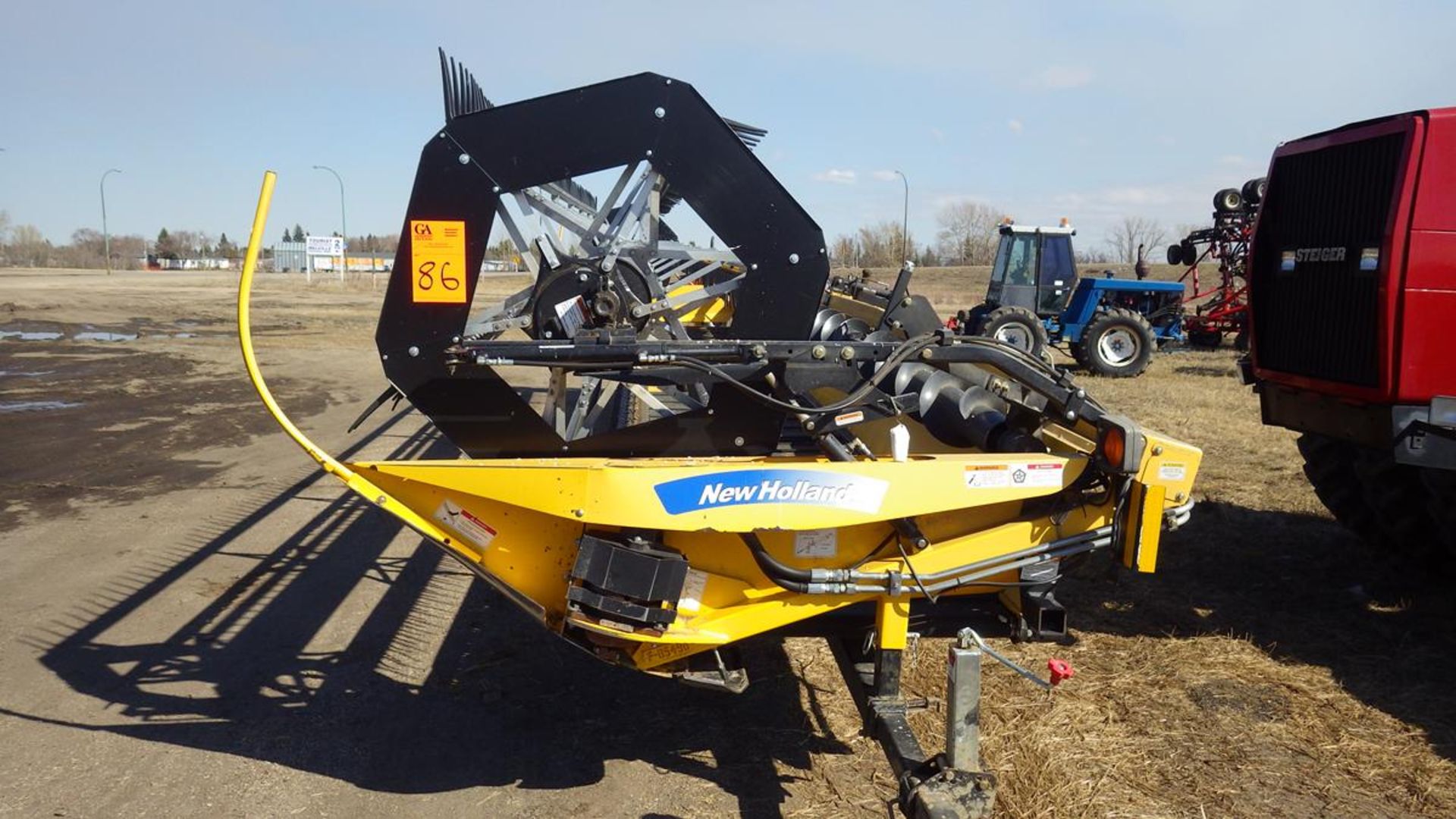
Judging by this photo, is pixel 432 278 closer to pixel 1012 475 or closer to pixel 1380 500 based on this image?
pixel 1012 475

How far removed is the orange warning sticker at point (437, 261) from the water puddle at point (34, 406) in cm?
974

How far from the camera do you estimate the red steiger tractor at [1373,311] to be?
3.98m

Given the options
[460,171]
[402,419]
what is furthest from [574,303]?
[402,419]

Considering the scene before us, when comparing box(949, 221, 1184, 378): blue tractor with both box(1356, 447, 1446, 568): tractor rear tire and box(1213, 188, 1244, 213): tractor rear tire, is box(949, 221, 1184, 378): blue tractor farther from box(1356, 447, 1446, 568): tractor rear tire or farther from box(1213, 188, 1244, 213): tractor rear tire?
box(1356, 447, 1446, 568): tractor rear tire

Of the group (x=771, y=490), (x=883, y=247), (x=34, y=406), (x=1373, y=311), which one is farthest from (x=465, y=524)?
(x=883, y=247)

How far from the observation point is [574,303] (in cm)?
323

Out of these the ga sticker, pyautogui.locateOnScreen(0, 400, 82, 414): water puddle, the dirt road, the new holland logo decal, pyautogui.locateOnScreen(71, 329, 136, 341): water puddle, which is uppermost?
the new holland logo decal

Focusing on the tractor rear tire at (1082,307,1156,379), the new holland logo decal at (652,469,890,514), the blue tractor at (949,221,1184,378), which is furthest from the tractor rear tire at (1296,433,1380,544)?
the tractor rear tire at (1082,307,1156,379)

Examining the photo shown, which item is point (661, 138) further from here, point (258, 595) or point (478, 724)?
point (258, 595)

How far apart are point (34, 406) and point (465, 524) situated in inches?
411

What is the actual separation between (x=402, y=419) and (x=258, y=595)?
5438mm

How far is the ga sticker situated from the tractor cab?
47.3 ft

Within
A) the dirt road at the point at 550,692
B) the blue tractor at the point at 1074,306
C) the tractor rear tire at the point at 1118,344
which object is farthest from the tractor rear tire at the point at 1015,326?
the dirt road at the point at 550,692

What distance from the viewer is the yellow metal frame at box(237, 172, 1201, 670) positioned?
2859 millimetres
